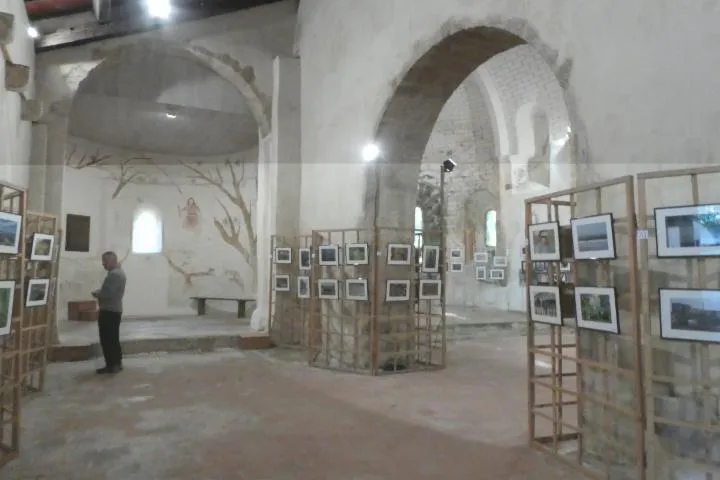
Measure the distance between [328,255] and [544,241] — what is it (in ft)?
13.3

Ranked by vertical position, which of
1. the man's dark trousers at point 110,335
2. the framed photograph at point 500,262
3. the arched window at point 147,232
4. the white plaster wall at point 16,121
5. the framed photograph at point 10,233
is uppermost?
the white plaster wall at point 16,121

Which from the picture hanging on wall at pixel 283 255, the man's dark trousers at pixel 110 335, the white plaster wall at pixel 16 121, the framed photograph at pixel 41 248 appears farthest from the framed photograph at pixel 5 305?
the picture hanging on wall at pixel 283 255

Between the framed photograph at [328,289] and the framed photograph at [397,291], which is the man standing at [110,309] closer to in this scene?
the framed photograph at [328,289]

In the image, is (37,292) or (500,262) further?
(500,262)

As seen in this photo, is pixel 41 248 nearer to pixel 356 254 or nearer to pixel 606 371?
pixel 356 254

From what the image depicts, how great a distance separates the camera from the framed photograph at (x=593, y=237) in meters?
3.55

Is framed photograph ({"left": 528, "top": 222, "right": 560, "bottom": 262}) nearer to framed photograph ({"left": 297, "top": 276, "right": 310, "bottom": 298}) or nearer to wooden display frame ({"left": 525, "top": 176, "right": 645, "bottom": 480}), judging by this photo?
wooden display frame ({"left": 525, "top": 176, "right": 645, "bottom": 480})

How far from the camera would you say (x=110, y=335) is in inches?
283

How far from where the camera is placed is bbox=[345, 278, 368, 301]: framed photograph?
728 cm

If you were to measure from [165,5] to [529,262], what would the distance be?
7.23 meters

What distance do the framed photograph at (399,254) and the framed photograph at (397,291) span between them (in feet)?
0.83

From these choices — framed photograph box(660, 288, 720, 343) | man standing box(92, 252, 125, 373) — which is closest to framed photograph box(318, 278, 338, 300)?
man standing box(92, 252, 125, 373)

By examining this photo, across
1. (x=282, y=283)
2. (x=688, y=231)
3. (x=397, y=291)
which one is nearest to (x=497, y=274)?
(x=282, y=283)

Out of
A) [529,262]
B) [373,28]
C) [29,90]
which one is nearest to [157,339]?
[29,90]
